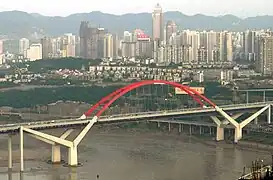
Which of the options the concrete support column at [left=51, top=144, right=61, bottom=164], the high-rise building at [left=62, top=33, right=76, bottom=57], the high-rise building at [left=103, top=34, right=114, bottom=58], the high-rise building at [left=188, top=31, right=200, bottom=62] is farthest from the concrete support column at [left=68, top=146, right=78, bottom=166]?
the high-rise building at [left=62, top=33, right=76, bottom=57]

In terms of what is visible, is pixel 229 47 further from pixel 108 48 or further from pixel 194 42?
pixel 108 48

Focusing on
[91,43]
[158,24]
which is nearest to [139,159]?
[91,43]

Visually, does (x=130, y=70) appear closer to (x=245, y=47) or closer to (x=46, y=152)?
(x=245, y=47)

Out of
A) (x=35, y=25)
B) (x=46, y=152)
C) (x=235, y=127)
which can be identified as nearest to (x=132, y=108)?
(x=235, y=127)

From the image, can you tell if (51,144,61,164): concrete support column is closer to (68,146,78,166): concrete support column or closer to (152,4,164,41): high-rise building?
(68,146,78,166): concrete support column

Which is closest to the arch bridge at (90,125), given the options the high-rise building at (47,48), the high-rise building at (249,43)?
the high-rise building at (249,43)

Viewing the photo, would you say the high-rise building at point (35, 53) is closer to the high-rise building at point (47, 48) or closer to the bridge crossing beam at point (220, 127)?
the high-rise building at point (47, 48)

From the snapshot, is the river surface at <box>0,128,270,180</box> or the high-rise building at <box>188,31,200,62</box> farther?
the high-rise building at <box>188,31,200,62</box>
